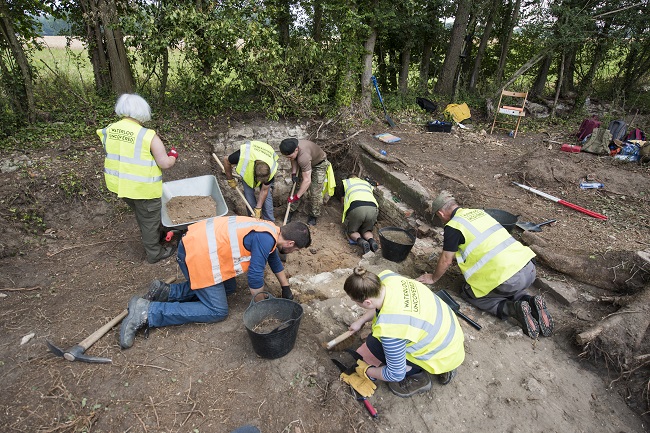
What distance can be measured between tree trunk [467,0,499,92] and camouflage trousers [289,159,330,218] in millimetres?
7414

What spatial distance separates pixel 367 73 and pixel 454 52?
3.33 m

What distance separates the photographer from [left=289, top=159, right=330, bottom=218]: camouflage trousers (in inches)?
243

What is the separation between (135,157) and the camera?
4004 mm

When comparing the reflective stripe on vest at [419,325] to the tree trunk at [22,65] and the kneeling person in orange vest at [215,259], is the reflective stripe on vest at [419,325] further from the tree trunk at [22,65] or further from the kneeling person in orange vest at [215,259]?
the tree trunk at [22,65]

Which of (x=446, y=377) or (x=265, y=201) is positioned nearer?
(x=446, y=377)

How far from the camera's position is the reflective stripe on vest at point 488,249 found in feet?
11.3

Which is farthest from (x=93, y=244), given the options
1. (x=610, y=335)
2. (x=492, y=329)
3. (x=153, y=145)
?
(x=610, y=335)

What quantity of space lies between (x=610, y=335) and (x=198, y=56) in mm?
7112

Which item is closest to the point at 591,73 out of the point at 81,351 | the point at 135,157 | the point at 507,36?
the point at 507,36

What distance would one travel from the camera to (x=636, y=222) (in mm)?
4914

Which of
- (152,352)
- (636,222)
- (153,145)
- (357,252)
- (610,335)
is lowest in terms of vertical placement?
(357,252)

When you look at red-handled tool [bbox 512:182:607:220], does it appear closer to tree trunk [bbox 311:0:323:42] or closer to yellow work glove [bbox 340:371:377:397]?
yellow work glove [bbox 340:371:377:397]

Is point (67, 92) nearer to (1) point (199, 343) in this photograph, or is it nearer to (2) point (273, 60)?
(2) point (273, 60)

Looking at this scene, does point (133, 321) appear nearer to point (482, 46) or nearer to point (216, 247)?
point (216, 247)
